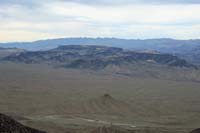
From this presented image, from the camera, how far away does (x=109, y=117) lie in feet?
253

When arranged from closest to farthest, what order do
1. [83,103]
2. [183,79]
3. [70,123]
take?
[70,123], [83,103], [183,79]

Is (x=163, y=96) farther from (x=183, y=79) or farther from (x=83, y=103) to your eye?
(x=183, y=79)

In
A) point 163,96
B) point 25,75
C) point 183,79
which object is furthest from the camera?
point 183,79

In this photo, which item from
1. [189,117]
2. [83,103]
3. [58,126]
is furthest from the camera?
[83,103]

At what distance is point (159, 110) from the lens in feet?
293

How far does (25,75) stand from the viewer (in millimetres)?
155125

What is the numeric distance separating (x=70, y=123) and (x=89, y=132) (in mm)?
13911

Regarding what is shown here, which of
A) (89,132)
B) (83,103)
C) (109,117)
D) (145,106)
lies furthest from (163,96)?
(89,132)

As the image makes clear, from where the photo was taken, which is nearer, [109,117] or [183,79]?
[109,117]

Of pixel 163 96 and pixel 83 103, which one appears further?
pixel 163 96

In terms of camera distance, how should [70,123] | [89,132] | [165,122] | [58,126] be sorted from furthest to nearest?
1. [165,122]
2. [70,123]
3. [58,126]
4. [89,132]

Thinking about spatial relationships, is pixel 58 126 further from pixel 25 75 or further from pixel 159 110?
pixel 25 75

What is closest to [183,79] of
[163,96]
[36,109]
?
[163,96]

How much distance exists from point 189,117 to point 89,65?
11711 cm
